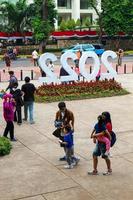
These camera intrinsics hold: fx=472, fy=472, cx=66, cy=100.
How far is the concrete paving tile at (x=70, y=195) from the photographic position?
30.4ft

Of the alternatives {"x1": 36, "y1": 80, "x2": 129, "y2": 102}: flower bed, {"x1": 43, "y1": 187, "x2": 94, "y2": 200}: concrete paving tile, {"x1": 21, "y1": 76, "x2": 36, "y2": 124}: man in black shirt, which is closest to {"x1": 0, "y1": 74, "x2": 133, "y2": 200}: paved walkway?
{"x1": 43, "y1": 187, "x2": 94, "y2": 200}: concrete paving tile

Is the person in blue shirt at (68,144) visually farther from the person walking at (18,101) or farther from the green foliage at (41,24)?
the green foliage at (41,24)

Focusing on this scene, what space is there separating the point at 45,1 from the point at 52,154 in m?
43.3

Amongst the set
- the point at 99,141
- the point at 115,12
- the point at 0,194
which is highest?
the point at 115,12

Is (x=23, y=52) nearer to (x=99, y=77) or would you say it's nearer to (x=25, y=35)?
(x=25, y=35)

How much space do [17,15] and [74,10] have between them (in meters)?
20.1

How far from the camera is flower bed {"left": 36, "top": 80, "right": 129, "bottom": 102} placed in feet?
66.8

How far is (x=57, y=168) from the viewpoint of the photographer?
36.2ft

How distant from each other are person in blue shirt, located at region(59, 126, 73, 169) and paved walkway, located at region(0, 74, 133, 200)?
0.66 feet

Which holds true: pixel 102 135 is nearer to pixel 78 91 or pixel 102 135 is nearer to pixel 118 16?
pixel 78 91

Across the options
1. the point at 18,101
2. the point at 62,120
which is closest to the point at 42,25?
the point at 18,101

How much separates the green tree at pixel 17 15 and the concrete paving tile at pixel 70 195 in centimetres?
4872

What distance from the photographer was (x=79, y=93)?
828 inches

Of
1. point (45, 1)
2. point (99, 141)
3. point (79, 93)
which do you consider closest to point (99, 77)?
point (79, 93)
